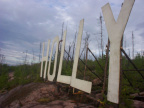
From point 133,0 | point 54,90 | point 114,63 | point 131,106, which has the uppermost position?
point 133,0

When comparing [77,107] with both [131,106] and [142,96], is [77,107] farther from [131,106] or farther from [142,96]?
[142,96]

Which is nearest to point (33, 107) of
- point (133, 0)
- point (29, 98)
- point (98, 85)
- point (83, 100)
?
point (29, 98)

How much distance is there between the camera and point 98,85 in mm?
6066

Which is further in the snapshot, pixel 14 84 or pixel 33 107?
pixel 14 84

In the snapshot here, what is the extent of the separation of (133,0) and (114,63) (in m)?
1.52

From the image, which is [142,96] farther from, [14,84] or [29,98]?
[14,84]

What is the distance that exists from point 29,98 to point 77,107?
8.34 feet

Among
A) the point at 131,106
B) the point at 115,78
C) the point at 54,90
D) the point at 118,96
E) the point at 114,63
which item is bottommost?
the point at 54,90

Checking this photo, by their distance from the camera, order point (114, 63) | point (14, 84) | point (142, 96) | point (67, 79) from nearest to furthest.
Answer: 1. point (114, 63)
2. point (142, 96)
3. point (67, 79)
4. point (14, 84)

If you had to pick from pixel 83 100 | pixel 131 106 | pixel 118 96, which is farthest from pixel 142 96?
pixel 83 100

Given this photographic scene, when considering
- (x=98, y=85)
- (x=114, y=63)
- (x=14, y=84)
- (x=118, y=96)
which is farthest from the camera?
(x=14, y=84)

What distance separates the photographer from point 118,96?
9.05 feet

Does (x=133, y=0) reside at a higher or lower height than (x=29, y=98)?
higher

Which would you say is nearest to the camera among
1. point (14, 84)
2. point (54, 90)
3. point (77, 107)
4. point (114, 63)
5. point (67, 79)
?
point (114, 63)
